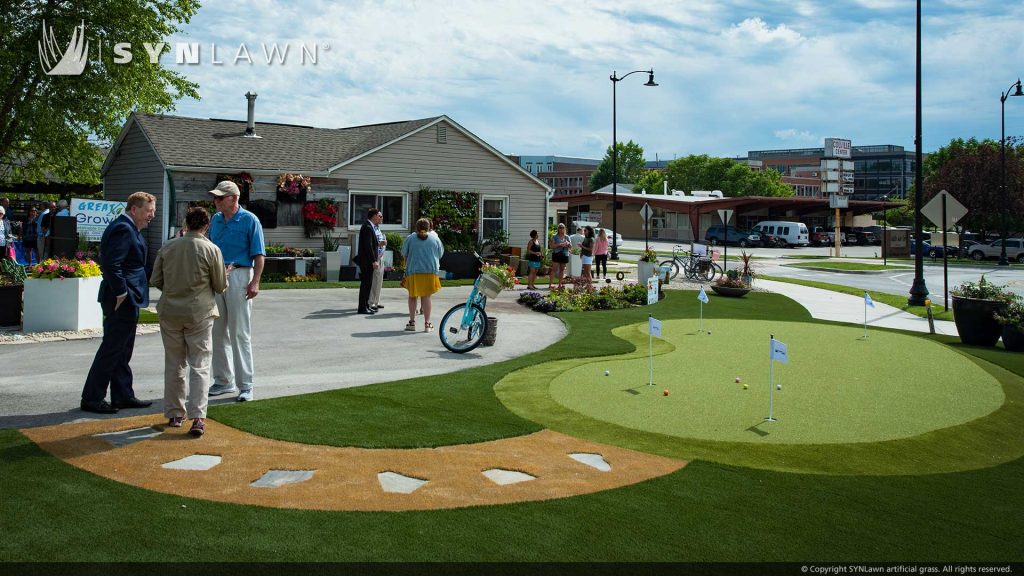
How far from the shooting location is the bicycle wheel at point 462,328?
38.9 ft

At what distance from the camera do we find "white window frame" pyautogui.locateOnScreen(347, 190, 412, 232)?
26344 millimetres

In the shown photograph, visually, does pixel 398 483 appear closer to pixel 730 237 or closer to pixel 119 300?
pixel 119 300

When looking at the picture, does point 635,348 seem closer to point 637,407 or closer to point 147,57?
point 637,407

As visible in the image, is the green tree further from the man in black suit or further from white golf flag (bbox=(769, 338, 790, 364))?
white golf flag (bbox=(769, 338, 790, 364))

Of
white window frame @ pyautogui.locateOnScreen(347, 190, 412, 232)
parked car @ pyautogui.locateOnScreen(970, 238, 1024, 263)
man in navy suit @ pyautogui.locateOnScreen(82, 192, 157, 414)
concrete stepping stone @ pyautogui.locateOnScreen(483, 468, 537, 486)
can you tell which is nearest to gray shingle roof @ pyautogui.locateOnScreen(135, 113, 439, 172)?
white window frame @ pyautogui.locateOnScreen(347, 190, 412, 232)

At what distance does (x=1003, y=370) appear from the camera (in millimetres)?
11594

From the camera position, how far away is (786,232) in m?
62.7

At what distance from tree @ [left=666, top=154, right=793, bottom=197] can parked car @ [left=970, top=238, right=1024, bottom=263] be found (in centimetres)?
5749

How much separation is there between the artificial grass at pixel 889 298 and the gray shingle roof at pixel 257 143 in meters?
13.9

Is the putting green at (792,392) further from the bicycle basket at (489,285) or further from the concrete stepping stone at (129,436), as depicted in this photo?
the concrete stepping stone at (129,436)

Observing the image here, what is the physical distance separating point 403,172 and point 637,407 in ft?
65.7

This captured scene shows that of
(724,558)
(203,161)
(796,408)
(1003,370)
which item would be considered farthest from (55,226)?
(1003,370)

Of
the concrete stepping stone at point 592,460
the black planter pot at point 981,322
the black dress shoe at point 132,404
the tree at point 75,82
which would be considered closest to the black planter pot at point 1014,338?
the black planter pot at point 981,322

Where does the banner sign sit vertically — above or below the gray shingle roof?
below
